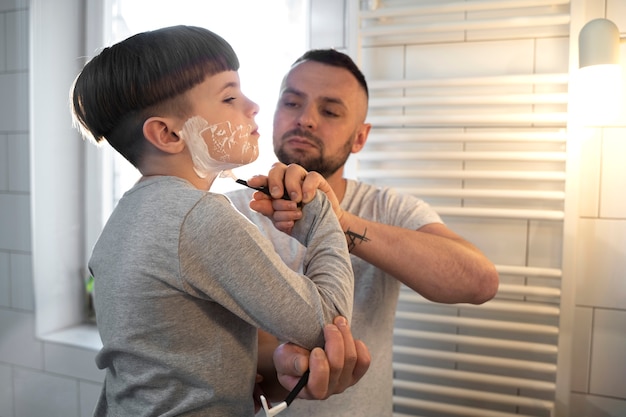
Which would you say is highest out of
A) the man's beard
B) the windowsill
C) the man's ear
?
the man's ear

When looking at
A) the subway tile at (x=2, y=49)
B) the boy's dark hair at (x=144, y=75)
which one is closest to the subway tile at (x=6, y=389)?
the subway tile at (x=2, y=49)

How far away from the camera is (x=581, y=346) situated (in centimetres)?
122

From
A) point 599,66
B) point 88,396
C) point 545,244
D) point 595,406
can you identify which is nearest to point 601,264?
point 545,244

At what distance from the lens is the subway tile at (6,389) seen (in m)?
1.62

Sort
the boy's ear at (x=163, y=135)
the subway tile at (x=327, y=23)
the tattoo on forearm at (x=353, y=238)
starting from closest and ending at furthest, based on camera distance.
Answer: the boy's ear at (x=163, y=135) → the tattoo on forearm at (x=353, y=238) → the subway tile at (x=327, y=23)

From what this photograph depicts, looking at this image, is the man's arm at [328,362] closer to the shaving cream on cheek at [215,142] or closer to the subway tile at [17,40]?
the shaving cream on cheek at [215,142]

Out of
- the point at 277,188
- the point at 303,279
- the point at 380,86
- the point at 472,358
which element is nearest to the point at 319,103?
the point at 380,86

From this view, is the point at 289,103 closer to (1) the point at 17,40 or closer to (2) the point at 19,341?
(1) the point at 17,40

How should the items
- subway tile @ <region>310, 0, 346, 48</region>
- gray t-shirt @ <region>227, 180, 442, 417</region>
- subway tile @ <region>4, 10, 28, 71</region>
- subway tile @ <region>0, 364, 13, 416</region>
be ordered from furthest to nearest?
subway tile @ <region>0, 364, 13, 416</region> < subway tile @ <region>4, 10, 28, 71</region> < subway tile @ <region>310, 0, 346, 48</region> < gray t-shirt @ <region>227, 180, 442, 417</region>

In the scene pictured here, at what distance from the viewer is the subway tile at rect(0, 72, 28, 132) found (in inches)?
59.5

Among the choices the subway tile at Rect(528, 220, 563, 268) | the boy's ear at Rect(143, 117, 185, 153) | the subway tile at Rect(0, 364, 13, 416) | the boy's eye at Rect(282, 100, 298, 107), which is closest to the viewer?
the boy's ear at Rect(143, 117, 185, 153)

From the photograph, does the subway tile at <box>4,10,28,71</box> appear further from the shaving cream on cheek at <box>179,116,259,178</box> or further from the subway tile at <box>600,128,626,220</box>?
the subway tile at <box>600,128,626,220</box>

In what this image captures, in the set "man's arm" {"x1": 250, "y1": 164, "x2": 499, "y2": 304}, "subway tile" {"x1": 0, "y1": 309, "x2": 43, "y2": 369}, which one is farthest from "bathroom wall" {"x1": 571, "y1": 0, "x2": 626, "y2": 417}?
"subway tile" {"x1": 0, "y1": 309, "x2": 43, "y2": 369}

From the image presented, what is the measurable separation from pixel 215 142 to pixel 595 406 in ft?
3.80
